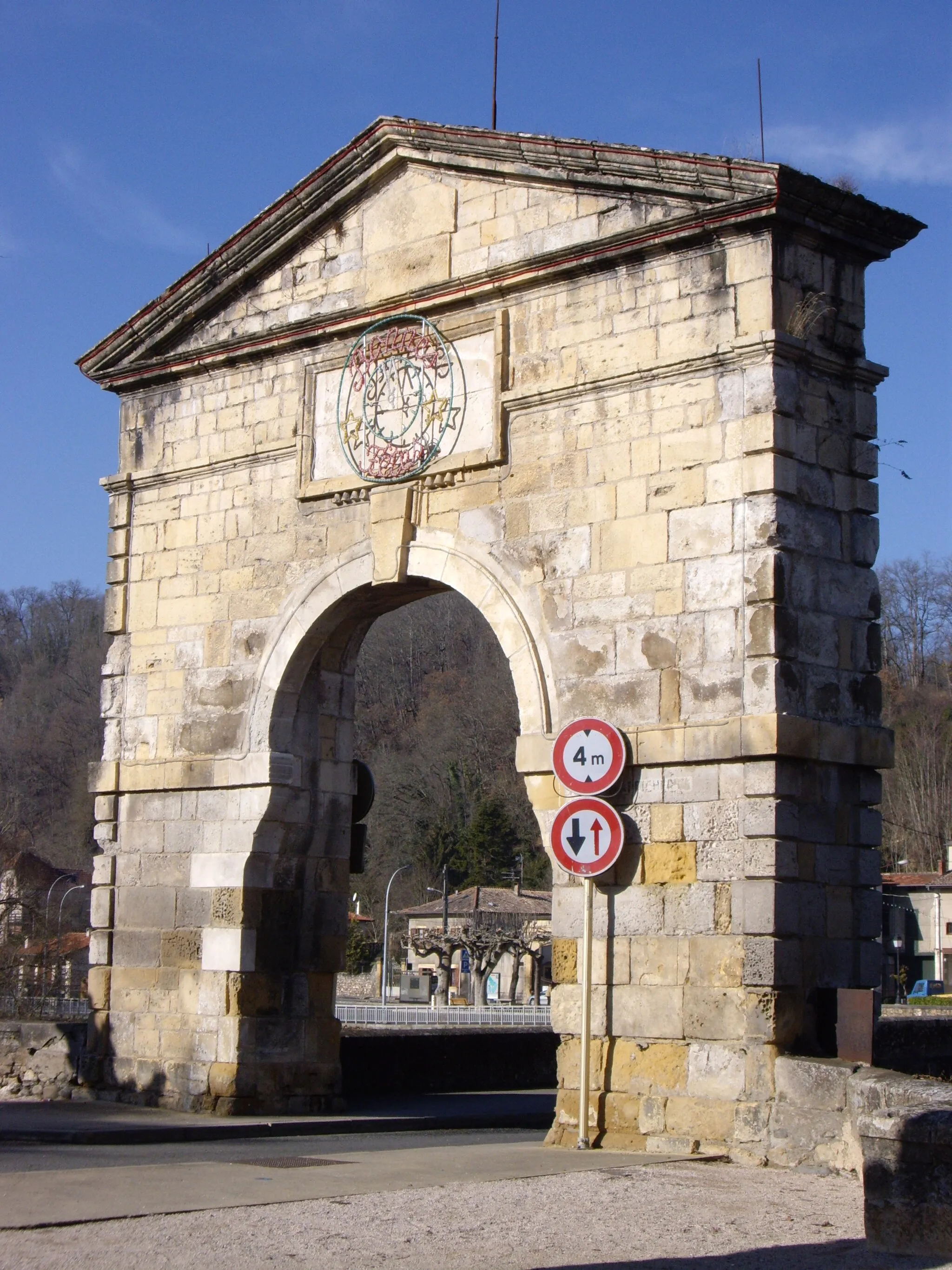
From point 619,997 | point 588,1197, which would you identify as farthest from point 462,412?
point 588,1197

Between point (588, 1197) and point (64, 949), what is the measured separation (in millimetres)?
34538

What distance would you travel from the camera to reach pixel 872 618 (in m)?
10.6

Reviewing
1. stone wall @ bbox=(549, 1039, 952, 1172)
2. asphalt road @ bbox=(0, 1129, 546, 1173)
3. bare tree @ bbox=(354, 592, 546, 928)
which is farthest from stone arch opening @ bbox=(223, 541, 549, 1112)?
bare tree @ bbox=(354, 592, 546, 928)

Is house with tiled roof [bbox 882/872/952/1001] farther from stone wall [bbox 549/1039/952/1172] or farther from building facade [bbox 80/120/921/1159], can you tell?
stone wall [bbox 549/1039/952/1172]

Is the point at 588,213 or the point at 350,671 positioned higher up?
the point at 588,213

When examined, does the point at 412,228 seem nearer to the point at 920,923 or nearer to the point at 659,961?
the point at 659,961

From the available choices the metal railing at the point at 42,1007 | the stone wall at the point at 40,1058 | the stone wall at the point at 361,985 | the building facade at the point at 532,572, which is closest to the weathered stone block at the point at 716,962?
the building facade at the point at 532,572

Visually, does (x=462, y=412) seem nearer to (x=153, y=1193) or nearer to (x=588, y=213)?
(x=588, y=213)

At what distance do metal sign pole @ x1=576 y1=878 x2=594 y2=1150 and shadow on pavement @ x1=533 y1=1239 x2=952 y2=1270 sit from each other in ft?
11.2

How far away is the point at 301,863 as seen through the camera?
42.9 ft

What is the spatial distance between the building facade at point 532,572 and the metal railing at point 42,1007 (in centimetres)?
467

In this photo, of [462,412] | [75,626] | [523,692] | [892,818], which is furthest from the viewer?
[75,626]

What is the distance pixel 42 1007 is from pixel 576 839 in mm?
17096

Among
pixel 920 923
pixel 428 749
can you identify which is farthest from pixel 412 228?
pixel 428 749
